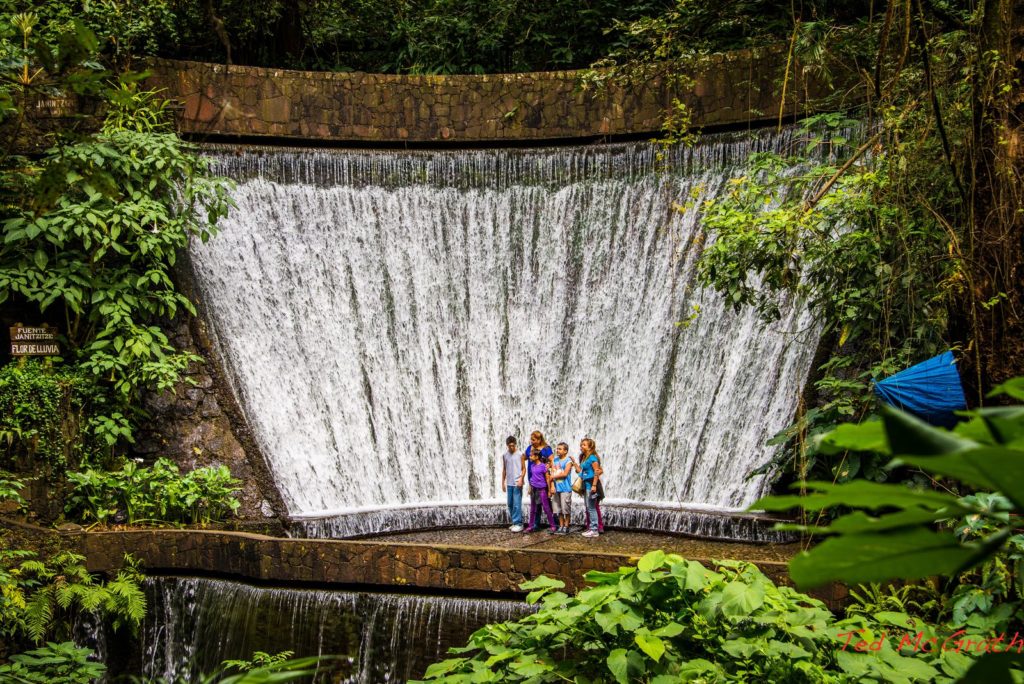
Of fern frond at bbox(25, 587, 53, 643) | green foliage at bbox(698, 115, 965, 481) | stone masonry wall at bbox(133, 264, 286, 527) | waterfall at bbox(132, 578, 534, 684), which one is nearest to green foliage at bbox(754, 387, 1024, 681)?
green foliage at bbox(698, 115, 965, 481)

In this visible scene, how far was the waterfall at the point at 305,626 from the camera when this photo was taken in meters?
7.34

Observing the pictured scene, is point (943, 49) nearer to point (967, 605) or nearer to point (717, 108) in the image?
point (967, 605)

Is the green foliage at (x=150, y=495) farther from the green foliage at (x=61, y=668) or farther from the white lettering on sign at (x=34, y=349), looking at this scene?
the green foliage at (x=61, y=668)

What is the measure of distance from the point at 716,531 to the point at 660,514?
2.03 ft

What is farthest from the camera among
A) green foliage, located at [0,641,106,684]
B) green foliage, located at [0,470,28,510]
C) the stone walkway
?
green foliage, located at [0,470,28,510]

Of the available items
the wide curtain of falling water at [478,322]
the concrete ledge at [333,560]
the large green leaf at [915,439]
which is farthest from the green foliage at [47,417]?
the large green leaf at [915,439]

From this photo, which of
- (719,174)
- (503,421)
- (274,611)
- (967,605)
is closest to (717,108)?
(719,174)

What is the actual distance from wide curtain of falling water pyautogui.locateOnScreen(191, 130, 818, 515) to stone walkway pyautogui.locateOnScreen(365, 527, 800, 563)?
1.02 meters

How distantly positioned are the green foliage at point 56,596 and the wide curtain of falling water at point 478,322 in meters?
2.44

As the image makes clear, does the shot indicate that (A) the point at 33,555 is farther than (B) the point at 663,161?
No

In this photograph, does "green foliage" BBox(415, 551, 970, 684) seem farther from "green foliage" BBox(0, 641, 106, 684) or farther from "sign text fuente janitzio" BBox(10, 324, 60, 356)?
"sign text fuente janitzio" BBox(10, 324, 60, 356)

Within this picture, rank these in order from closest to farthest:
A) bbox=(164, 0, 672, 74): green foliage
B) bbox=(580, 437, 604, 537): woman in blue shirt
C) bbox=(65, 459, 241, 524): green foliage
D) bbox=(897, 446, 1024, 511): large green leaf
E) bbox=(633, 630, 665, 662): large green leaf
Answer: bbox=(897, 446, 1024, 511): large green leaf → bbox=(633, 630, 665, 662): large green leaf → bbox=(580, 437, 604, 537): woman in blue shirt → bbox=(65, 459, 241, 524): green foliage → bbox=(164, 0, 672, 74): green foliage

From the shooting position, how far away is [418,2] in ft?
50.3

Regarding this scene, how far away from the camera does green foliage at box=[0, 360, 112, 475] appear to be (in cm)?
896
